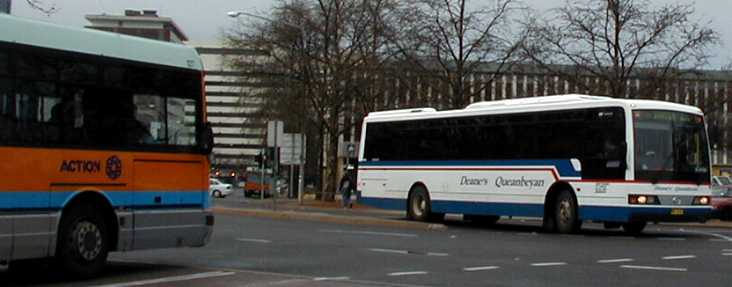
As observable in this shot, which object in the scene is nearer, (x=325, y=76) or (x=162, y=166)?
(x=162, y=166)

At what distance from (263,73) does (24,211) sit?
115 feet

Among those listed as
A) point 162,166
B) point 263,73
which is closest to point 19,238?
point 162,166

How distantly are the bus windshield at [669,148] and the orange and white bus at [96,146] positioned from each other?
1157 cm

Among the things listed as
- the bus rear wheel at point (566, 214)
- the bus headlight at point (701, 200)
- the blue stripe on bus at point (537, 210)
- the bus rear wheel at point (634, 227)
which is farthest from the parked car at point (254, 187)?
the bus headlight at point (701, 200)

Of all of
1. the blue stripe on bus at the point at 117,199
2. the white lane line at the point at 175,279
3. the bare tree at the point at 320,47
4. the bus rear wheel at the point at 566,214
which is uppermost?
the bare tree at the point at 320,47

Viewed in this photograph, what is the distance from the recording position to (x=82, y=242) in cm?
1268

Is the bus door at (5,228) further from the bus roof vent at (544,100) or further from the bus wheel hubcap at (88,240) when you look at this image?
the bus roof vent at (544,100)

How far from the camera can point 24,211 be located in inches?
460

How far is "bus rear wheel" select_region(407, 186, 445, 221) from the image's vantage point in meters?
28.8

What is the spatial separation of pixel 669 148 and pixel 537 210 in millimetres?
3356

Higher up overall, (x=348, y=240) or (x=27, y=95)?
(x=27, y=95)

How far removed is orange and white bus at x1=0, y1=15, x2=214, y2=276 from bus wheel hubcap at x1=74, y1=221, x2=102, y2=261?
0.01m

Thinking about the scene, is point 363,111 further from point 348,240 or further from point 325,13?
point 348,240

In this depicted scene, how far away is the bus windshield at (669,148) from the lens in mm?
23095
